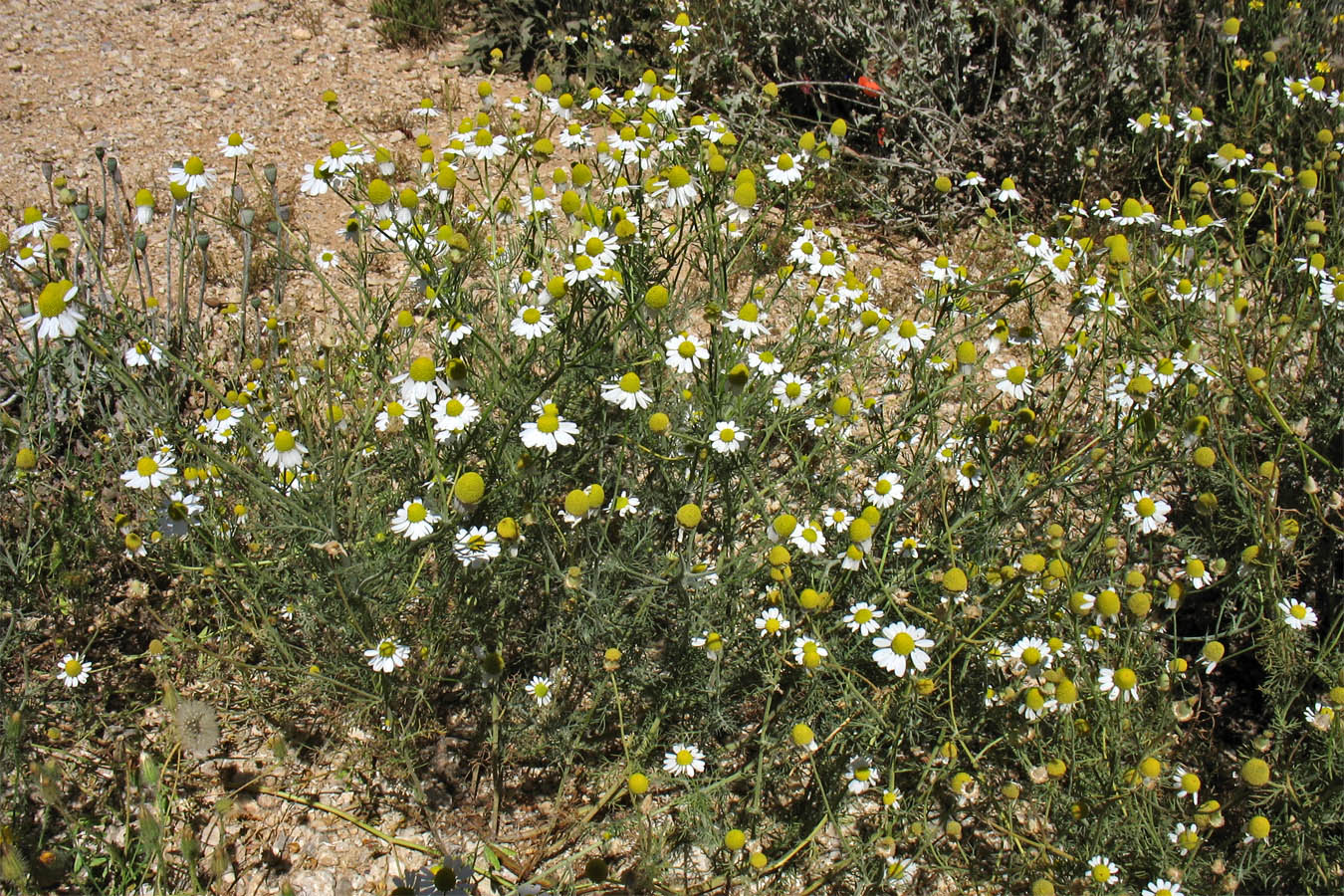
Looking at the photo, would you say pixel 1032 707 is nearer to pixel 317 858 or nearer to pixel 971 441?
pixel 971 441

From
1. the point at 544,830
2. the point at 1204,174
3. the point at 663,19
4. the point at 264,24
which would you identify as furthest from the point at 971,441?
the point at 264,24

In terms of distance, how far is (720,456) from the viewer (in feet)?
7.54

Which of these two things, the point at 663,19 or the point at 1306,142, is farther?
the point at 663,19

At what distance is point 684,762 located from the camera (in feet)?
7.10

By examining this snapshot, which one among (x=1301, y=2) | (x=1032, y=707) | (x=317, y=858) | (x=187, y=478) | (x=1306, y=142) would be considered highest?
(x=1301, y=2)

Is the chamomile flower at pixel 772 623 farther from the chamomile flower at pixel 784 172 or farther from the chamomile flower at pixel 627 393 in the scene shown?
the chamomile flower at pixel 784 172

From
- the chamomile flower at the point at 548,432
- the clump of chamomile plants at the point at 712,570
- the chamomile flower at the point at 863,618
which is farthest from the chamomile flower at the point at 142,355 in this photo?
the chamomile flower at the point at 863,618

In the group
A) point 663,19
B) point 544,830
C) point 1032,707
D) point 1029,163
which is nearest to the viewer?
point 1032,707

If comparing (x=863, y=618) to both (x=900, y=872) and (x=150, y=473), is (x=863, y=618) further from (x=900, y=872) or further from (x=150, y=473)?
(x=150, y=473)

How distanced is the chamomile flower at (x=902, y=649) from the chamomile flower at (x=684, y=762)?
0.49m

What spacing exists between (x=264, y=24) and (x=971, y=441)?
486cm

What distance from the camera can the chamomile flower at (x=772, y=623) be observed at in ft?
6.81

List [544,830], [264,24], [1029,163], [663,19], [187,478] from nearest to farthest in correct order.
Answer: [544,830] < [187,478] < [1029,163] < [663,19] < [264,24]

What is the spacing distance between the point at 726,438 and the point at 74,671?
1.73m
